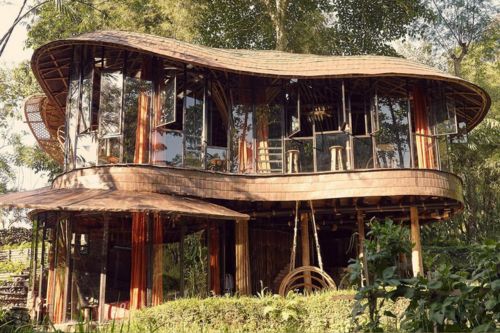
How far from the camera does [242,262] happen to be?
13.1m

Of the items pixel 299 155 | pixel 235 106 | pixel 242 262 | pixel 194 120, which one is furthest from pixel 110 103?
pixel 242 262

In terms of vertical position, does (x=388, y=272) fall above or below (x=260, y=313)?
above

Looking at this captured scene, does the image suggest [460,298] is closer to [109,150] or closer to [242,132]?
[109,150]

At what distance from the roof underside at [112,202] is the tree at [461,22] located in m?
21.5

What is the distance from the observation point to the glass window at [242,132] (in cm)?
1359

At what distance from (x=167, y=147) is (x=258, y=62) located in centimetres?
316

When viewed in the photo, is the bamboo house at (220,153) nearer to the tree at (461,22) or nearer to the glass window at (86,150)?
the glass window at (86,150)

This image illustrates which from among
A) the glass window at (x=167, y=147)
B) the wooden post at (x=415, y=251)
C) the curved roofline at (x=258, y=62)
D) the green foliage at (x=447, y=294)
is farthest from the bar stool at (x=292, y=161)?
the green foliage at (x=447, y=294)

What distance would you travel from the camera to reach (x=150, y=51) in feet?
40.2

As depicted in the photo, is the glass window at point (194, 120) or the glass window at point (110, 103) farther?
the glass window at point (194, 120)

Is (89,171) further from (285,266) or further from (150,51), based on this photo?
(285,266)

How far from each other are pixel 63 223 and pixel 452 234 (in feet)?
63.4

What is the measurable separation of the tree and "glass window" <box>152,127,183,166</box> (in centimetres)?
2034

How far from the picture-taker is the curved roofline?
12453mm
